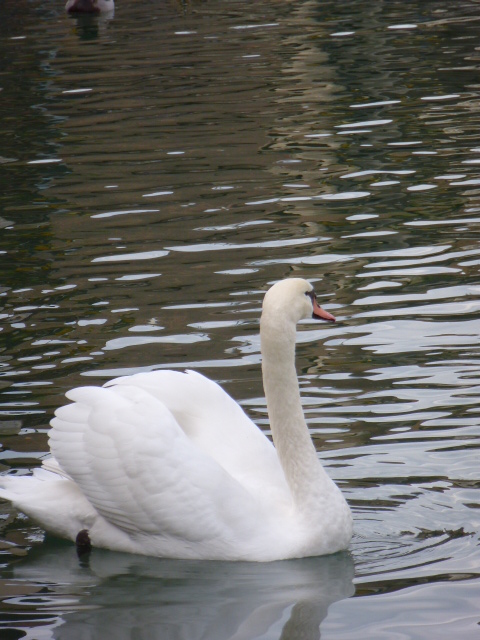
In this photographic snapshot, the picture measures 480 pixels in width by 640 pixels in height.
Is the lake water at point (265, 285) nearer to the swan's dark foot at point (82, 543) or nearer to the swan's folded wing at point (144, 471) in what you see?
the swan's dark foot at point (82, 543)

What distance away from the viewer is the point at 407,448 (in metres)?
6.29

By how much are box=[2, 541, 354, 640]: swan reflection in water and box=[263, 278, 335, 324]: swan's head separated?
103 centimetres

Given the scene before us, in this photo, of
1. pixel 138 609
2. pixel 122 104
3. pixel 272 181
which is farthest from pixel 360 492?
pixel 122 104

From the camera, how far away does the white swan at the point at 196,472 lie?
17.6ft

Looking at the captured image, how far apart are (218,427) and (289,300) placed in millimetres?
730

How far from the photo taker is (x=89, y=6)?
90.2 ft

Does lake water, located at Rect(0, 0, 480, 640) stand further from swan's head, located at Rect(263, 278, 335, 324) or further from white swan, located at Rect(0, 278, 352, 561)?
swan's head, located at Rect(263, 278, 335, 324)

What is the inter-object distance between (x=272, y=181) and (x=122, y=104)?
16.5ft

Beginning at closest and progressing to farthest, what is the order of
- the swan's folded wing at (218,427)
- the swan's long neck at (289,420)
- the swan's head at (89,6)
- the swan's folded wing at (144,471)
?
the swan's folded wing at (144,471)
the swan's long neck at (289,420)
the swan's folded wing at (218,427)
the swan's head at (89,6)

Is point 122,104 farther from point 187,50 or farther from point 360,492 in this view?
point 360,492

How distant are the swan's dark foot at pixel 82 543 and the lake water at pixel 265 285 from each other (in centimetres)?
8

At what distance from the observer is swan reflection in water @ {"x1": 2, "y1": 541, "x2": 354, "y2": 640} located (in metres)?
4.86

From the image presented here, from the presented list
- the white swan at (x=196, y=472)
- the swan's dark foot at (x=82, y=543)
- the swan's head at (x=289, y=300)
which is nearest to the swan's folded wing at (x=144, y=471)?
the white swan at (x=196, y=472)

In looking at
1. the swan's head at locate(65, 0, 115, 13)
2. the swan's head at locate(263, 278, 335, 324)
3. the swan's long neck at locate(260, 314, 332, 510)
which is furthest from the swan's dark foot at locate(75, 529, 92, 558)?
the swan's head at locate(65, 0, 115, 13)
